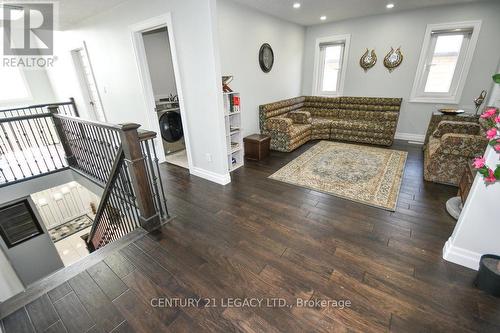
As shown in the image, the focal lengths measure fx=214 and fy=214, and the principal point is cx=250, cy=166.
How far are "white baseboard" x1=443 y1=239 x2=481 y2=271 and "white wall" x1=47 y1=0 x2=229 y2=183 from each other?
8.19ft

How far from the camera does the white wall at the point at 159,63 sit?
169 inches

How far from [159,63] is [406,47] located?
5150 mm

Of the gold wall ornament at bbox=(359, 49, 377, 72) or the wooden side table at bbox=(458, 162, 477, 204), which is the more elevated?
the gold wall ornament at bbox=(359, 49, 377, 72)

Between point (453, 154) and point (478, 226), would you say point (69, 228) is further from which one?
point (453, 154)

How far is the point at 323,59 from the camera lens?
5.50 meters

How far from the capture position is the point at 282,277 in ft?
5.49

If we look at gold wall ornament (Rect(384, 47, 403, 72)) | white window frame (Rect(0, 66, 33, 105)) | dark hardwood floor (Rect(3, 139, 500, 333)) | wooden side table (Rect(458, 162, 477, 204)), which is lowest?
dark hardwood floor (Rect(3, 139, 500, 333))

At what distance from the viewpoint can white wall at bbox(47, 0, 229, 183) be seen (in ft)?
8.52

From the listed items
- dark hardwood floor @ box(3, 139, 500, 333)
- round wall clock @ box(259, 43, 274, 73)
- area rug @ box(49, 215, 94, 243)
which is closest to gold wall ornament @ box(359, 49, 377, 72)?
round wall clock @ box(259, 43, 274, 73)

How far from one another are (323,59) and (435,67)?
2.33 metres

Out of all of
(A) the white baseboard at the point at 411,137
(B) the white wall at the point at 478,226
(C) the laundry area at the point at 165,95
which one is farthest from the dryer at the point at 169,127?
(A) the white baseboard at the point at 411,137

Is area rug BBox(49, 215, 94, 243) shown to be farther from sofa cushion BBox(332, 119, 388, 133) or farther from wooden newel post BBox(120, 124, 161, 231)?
sofa cushion BBox(332, 119, 388, 133)

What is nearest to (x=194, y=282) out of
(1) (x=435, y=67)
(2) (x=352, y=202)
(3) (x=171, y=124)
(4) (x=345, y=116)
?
(2) (x=352, y=202)

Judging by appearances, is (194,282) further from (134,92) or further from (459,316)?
(134,92)
